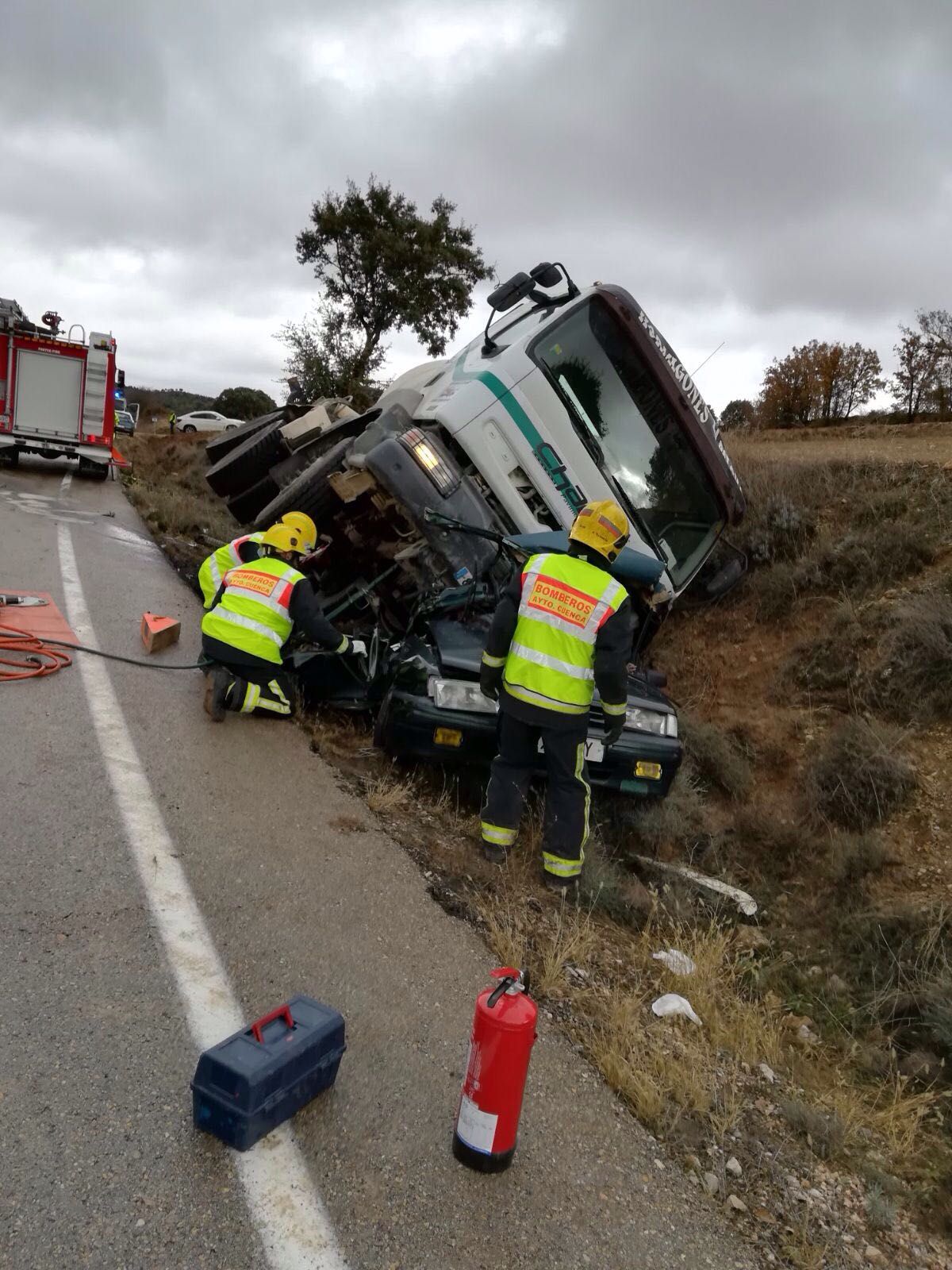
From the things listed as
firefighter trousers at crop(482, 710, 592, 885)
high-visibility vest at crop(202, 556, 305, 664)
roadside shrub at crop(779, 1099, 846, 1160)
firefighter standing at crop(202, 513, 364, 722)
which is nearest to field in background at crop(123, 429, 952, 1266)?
roadside shrub at crop(779, 1099, 846, 1160)

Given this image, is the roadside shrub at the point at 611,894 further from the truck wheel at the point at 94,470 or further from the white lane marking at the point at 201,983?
the truck wheel at the point at 94,470

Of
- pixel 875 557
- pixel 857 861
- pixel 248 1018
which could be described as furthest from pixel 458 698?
pixel 875 557

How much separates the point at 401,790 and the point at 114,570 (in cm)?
498

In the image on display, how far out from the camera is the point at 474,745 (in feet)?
15.5

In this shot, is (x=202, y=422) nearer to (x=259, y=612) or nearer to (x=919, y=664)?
(x=259, y=612)

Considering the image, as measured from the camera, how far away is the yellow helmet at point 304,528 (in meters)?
5.36

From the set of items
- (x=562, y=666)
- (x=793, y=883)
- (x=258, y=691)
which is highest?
(x=562, y=666)

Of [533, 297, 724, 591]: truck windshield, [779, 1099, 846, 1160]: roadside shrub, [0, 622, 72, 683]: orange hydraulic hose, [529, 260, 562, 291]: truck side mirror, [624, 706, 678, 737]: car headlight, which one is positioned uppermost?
[529, 260, 562, 291]: truck side mirror

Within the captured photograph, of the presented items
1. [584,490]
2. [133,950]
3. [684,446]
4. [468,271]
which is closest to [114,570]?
[584,490]

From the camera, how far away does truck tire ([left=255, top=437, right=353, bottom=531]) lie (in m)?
6.13

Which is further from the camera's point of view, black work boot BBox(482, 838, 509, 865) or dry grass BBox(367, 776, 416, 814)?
dry grass BBox(367, 776, 416, 814)

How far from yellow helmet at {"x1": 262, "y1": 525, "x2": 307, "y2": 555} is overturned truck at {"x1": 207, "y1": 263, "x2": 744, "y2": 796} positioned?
2.08 feet

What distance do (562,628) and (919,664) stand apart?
343cm

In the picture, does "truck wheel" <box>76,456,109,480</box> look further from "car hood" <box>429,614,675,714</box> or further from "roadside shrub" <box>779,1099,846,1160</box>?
"roadside shrub" <box>779,1099,846,1160</box>
